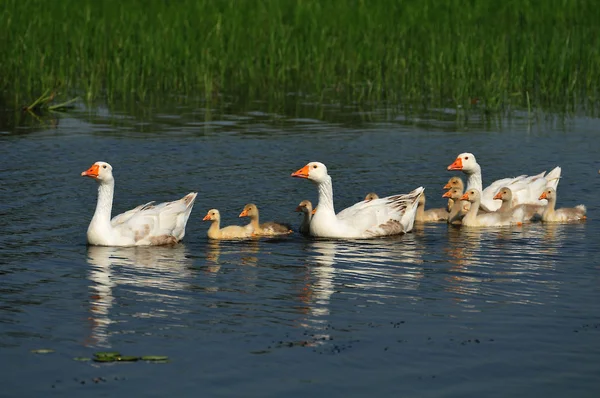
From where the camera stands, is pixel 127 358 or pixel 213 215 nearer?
pixel 127 358

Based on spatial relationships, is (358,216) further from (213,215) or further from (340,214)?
(213,215)

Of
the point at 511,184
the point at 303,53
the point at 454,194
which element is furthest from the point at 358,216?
the point at 303,53

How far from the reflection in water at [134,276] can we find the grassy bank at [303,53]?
1360 cm

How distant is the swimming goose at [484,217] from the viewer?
756 inches

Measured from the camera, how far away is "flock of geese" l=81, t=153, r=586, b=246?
1777 cm

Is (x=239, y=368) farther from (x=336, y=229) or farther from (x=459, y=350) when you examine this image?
(x=336, y=229)

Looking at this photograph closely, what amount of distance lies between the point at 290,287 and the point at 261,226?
3691mm

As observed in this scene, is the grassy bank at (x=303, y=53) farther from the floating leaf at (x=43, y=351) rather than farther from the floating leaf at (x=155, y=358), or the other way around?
the floating leaf at (x=43, y=351)

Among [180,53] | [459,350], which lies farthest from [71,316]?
[180,53]

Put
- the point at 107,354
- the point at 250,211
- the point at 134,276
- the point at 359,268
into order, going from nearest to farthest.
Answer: the point at 107,354
the point at 134,276
the point at 359,268
the point at 250,211

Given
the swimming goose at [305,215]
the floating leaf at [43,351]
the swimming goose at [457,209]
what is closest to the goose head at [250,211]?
the swimming goose at [305,215]

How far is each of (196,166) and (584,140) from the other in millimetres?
7946

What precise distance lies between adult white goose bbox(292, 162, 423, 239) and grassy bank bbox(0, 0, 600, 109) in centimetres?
1087

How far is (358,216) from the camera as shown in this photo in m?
18.4
